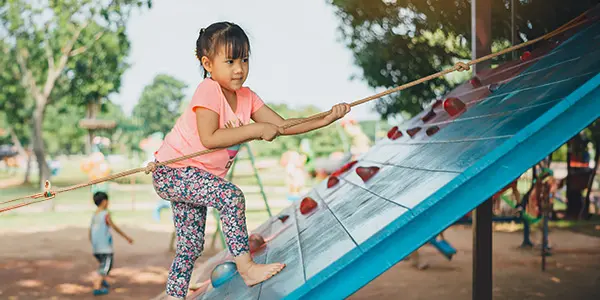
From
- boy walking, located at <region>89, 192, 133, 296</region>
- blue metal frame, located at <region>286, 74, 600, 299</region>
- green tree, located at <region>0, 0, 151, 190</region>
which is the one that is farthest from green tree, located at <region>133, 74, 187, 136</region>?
blue metal frame, located at <region>286, 74, 600, 299</region>

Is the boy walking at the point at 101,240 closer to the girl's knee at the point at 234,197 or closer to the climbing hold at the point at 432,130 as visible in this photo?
the climbing hold at the point at 432,130

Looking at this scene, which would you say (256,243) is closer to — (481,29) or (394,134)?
(394,134)

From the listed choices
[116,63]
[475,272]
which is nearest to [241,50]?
[475,272]

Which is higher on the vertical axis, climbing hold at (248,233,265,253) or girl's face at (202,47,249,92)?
girl's face at (202,47,249,92)

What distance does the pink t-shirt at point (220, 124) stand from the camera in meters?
2.89

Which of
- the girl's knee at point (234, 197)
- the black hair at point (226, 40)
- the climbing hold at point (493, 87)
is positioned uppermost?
the black hair at point (226, 40)

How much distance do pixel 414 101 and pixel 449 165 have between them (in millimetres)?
8853

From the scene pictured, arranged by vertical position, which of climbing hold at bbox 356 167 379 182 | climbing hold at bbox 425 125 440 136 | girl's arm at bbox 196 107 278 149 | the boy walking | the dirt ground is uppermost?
girl's arm at bbox 196 107 278 149

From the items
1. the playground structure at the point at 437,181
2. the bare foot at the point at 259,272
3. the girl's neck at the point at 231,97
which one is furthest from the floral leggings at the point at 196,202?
the girl's neck at the point at 231,97

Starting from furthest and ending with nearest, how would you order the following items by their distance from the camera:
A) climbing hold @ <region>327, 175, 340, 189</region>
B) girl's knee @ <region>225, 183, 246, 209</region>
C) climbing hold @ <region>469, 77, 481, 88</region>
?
1. climbing hold @ <region>327, 175, 340, 189</region>
2. climbing hold @ <region>469, 77, 481, 88</region>
3. girl's knee @ <region>225, 183, 246, 209</region>

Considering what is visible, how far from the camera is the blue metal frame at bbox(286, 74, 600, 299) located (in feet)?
7.04

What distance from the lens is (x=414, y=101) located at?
36.6 feet

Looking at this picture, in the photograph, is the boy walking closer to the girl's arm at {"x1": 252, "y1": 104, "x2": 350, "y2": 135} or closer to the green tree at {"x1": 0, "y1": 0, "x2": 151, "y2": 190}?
the girl's arm at {"x1": 252, "y1": 104, "x2": 350, "y2": 135}

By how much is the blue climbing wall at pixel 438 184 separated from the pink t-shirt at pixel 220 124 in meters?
0.56
